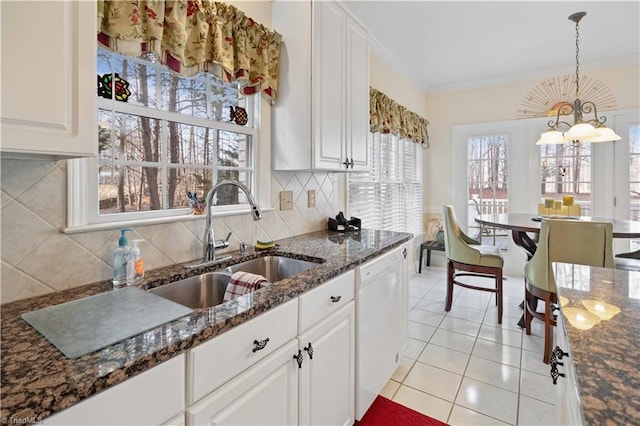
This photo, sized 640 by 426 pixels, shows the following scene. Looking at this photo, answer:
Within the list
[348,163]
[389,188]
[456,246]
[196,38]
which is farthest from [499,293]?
[196,38]

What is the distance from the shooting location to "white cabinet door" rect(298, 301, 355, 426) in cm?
121

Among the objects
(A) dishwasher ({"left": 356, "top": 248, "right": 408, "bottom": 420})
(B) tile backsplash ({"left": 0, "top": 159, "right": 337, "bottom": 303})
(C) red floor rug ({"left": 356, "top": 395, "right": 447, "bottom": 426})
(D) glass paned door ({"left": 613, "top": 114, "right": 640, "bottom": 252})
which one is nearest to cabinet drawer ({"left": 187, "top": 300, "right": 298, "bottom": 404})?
(A) dishwasher ({"left": 356, "top": 248, "right": 408, "bottom": 420})

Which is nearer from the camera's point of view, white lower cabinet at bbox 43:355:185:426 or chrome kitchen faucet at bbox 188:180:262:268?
white lower cabinet at bbox 43:355:185:426

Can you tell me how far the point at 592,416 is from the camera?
19.5 inches

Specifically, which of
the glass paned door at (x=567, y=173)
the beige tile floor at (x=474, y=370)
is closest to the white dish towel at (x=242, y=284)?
the beige tile floor at (x=474, y=370)

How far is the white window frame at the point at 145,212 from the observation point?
1145 millimetres

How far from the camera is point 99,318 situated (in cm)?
86

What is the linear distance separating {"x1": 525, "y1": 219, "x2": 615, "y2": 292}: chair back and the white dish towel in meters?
2.06

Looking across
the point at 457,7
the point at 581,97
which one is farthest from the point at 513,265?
the point at 457,7

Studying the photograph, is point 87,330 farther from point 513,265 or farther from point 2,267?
point 513,265

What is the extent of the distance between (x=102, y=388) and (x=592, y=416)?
2.80ft

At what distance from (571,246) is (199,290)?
2426 mm

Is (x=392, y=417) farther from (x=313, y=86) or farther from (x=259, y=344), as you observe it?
(x=313, y=86)

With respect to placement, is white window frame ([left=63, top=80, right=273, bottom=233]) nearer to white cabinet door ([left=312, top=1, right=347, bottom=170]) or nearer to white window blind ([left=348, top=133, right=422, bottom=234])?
white cabinet door ([left=312, top=1, right=347, bottom=170])
